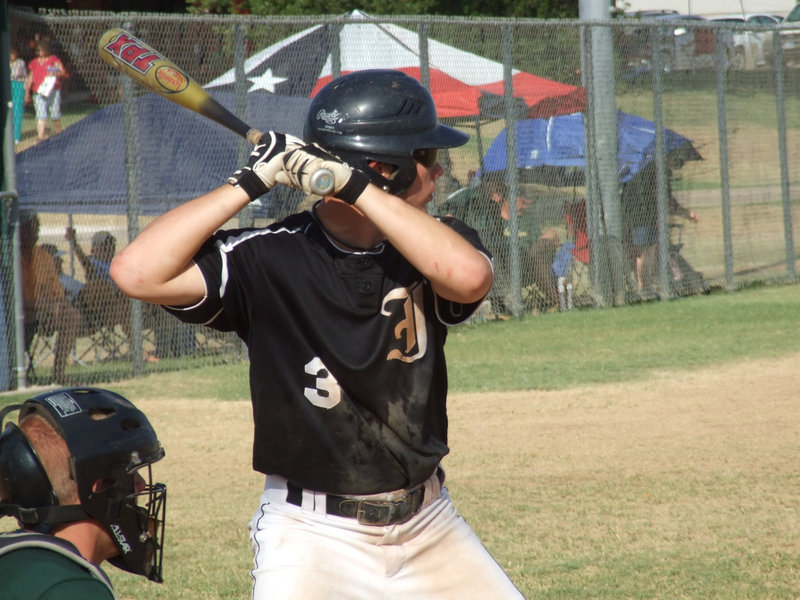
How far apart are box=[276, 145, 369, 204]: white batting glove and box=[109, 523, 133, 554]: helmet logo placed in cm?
99

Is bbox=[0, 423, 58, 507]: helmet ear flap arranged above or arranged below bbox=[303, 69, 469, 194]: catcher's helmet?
below

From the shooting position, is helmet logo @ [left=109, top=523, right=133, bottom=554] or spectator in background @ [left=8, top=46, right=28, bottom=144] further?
spectator in background @ [left=8, top=46, right=28, bottom=144]

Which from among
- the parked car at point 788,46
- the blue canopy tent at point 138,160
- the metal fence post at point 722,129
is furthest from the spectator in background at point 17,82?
the parked car at point 788,46

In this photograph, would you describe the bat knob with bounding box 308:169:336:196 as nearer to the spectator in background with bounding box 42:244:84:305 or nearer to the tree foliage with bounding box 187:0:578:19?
the spectator in background with bounding box 42:244:84:305

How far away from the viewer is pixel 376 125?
2.90 m

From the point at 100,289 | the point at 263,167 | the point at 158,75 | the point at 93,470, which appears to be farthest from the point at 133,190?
the point at 93,470

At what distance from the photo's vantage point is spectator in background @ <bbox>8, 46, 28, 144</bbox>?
8.92m

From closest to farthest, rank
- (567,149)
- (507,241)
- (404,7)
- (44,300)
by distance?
(44,300) < (507,241) < (567,149) < (404,7)

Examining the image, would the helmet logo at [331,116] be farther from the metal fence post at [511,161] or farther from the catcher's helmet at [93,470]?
the metal fence post at [511,161]

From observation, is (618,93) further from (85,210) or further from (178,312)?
(178,312)

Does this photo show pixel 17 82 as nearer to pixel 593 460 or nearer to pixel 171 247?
pixel 593 460

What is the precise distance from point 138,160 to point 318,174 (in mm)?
7400

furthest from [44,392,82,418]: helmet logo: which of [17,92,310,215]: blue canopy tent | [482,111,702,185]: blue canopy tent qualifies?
[482,111,702,185]: blue canopy tent

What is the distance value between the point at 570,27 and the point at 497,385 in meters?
5.52
